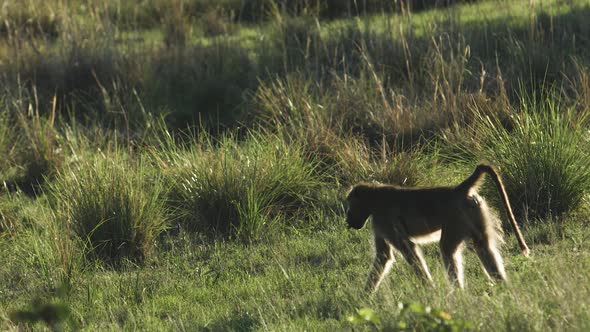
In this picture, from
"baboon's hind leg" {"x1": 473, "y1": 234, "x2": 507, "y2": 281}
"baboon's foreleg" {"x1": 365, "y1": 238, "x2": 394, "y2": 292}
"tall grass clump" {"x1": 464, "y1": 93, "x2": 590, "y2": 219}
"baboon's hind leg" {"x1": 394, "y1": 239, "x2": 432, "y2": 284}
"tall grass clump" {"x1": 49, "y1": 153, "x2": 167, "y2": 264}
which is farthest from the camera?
"tall grass clump" {"x1": 49, "y1": 153, "x2": 167, "y2": 264}

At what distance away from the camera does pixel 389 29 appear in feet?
41.5

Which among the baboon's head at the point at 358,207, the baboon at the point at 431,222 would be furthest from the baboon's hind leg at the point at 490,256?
the baboon's head at the point at 358,207

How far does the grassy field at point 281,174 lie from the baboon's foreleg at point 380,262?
133 millimetres

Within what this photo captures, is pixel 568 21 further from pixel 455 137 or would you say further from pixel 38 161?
pixel 38 161

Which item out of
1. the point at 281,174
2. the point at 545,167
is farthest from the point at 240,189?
the point at 545,167

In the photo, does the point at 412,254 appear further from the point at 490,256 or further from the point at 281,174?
the point at 281,174

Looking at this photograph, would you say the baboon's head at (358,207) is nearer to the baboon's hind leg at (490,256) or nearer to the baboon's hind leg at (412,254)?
the baboon's hind leg at (412,254)

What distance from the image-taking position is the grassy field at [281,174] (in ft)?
21.4

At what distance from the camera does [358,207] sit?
6.98 m

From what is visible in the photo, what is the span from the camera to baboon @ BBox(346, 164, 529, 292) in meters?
6.28

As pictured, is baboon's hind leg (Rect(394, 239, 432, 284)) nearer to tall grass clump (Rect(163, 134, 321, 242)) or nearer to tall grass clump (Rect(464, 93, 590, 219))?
tall grass clump (Rect(464, 93, 590, 219))

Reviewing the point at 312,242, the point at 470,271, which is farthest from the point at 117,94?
the point at 470,271

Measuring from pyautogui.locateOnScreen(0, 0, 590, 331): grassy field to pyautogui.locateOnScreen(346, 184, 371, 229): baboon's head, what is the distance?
0.45 metres

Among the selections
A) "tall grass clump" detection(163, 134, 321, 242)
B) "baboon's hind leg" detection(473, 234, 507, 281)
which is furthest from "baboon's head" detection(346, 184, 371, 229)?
"tall grass clump" detection(163, 134, 321, 242)
